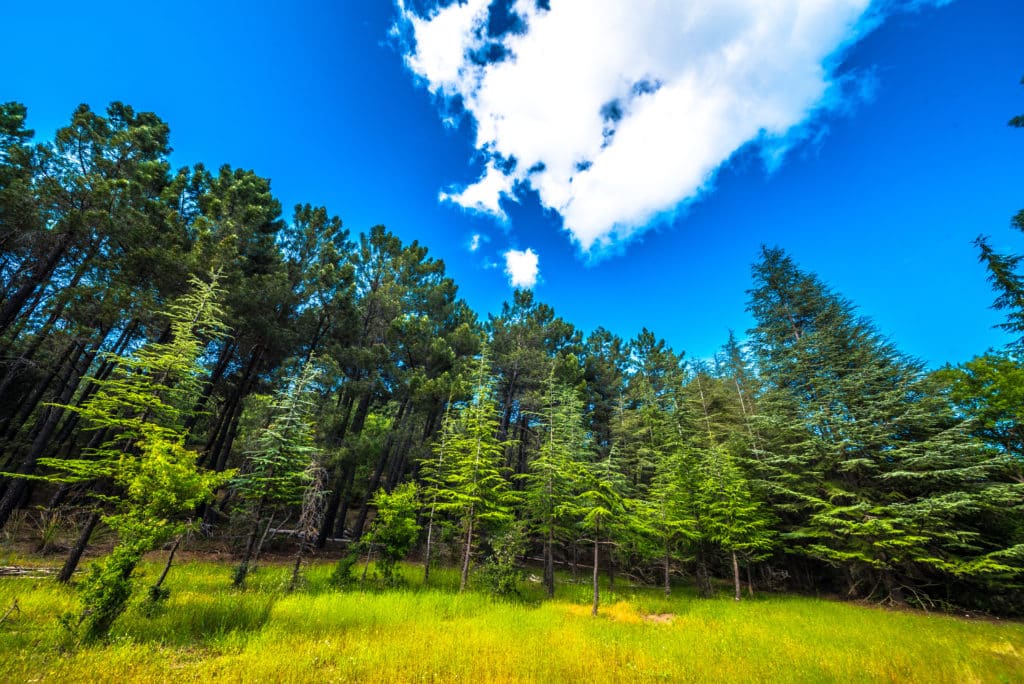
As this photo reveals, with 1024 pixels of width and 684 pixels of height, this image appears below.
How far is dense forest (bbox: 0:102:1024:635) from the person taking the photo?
12.9 metres

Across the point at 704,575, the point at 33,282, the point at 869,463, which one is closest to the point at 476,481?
the point at 704,575

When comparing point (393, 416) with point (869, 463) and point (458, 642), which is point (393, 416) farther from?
point (869, 463)

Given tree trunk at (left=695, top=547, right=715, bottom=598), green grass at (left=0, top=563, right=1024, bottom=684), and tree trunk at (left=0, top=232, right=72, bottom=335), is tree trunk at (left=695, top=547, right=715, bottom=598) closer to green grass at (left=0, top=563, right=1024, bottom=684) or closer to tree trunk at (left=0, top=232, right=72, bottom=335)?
green grass at (left=0, top=563, right=1024, bottom=684)

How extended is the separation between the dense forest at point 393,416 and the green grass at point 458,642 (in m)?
1.58

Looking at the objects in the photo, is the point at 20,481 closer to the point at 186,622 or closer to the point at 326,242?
the point at 186,622

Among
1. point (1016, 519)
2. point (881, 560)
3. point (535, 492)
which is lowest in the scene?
point (881, 560)

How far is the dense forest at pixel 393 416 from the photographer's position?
12945mm

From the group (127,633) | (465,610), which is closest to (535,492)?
(465,610)

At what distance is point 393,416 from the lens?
24.4m

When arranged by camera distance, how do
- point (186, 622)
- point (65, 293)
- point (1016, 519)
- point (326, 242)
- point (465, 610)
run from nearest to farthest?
point (186, 622)
point (465, 610)
point (65, 293)
point (1016, 519)
point (326, 242)

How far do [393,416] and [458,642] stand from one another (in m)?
17.8

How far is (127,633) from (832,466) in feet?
98.9

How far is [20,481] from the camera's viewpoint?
1419 cm

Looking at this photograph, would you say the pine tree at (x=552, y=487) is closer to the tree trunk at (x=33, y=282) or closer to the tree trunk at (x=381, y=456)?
the tree trunk at (x=381, y=456)
